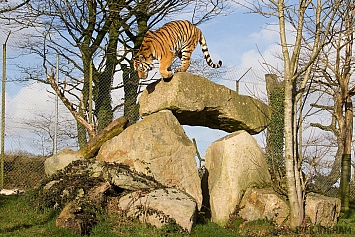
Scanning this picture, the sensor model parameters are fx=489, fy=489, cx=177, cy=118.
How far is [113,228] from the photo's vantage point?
798cm

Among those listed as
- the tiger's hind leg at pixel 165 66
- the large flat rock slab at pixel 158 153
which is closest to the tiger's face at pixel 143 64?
the tiger's hind leg at pixel 165 66

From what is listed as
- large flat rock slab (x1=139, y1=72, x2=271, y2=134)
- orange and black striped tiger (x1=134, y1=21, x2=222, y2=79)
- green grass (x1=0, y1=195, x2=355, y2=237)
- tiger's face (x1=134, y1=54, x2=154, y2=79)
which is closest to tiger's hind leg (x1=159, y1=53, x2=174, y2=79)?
orange and black striped tiger (x1=134, y1=21, x2=222, y2=79)

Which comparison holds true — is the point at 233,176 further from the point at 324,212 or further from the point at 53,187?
the point at 53,187

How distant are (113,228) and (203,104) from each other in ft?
11.5

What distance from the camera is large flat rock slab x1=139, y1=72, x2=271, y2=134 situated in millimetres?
10055

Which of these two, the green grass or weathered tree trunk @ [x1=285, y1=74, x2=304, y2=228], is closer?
the green grass


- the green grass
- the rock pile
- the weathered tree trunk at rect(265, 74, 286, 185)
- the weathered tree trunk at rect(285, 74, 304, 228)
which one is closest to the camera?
the green grass

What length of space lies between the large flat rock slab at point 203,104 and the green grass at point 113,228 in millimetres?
2384

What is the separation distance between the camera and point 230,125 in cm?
1132

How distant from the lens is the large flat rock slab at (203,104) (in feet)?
33.0

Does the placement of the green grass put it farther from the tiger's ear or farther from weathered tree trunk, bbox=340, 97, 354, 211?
the tiger's ear

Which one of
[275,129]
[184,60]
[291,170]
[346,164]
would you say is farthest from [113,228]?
[346,164]

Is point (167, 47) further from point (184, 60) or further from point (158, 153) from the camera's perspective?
point (158, 153)

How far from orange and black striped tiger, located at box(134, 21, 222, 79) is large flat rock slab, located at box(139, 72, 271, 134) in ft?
1.19
